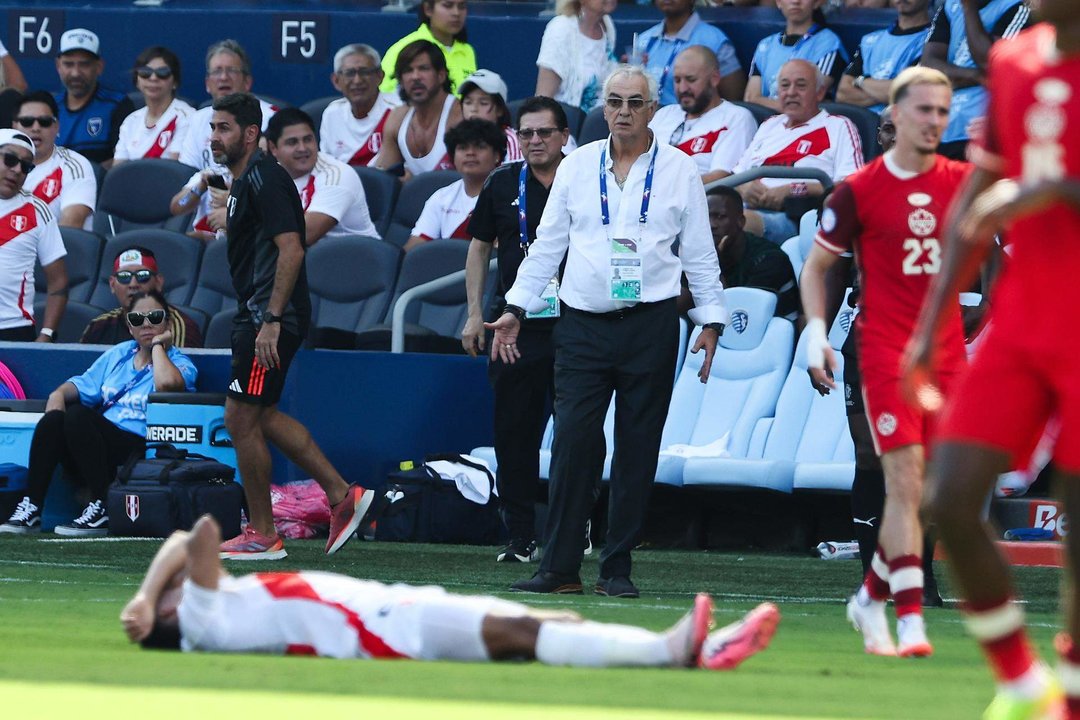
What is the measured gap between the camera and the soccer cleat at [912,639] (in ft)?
21.0

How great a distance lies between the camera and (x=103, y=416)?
41.3 ft

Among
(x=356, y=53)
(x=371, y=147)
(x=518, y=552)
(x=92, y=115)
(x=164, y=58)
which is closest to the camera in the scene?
(x=518, y=552)

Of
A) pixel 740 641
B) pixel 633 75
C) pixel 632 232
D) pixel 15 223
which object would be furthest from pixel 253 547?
pixel 740 641

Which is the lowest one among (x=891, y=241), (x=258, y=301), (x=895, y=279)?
(x=258, y=301)

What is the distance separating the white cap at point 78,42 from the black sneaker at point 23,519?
497 cm

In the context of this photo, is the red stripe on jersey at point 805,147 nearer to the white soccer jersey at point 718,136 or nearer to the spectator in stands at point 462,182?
the white soccer jersey at point 718,136

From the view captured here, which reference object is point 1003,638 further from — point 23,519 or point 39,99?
point 39,99

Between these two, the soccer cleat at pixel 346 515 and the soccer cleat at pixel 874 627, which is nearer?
the soccer cleat at pixel 874 627

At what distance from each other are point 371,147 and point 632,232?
23.5ft

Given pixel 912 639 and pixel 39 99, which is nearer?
pixel 912 639

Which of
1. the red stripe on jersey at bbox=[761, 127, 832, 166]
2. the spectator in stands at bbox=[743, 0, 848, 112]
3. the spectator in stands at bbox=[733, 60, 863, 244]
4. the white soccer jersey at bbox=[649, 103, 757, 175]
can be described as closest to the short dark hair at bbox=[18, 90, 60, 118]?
the white soccer jersey at bbox=[649, 103, 757, 175]

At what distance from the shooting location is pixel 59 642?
6242 mm

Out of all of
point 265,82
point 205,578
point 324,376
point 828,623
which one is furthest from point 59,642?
point 265,82

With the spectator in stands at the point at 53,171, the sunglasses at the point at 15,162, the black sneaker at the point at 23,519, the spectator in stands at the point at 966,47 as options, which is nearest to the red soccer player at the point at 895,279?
the spectator in stands at the point at 966,47
